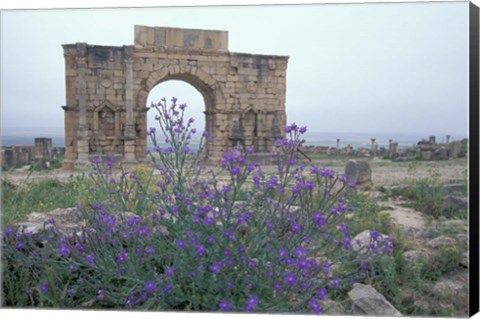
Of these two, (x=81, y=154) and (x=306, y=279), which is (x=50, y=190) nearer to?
(x=81, y=154)

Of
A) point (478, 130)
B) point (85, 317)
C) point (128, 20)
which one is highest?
point (128, 20)

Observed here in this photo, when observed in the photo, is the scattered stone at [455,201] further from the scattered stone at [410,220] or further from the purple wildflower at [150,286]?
the purple wildflower at [150,286]

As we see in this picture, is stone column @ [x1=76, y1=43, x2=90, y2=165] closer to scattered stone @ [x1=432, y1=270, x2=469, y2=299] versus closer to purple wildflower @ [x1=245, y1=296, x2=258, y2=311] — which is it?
purple wildflower @ [x1=245, y1=296, x2=258, y2=311]

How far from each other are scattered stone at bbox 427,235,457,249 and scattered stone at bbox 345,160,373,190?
121 inches

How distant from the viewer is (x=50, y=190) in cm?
742

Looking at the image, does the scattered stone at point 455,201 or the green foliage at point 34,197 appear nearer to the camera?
the scattered stone at point 455,201

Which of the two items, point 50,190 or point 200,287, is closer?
point 200,287

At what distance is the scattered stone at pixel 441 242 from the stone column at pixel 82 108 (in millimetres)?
6248

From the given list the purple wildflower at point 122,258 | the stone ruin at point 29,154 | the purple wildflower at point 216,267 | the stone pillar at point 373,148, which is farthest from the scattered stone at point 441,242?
the stone ruin at point 29,154

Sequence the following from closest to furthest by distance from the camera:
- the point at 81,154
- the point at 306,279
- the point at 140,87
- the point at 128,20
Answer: the point at 306,279
the point at 128,20
the point at 81,154
the point at 140,87

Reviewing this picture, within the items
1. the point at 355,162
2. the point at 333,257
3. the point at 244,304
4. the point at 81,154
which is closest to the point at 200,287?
the point at 244,304

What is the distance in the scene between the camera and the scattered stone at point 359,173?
28.2 ft

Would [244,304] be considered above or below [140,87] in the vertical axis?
below

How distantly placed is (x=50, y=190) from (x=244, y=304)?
400cm
